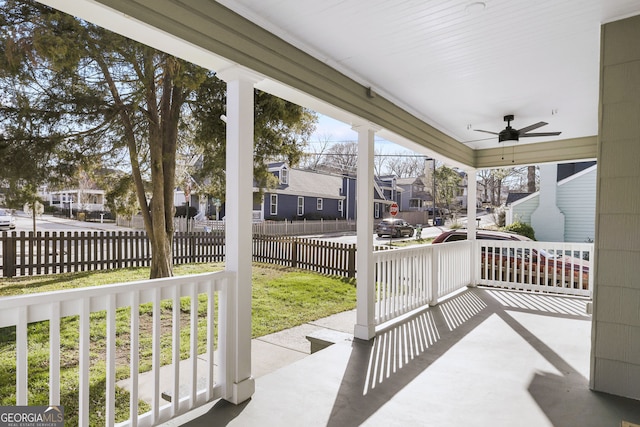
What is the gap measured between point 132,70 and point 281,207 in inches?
597

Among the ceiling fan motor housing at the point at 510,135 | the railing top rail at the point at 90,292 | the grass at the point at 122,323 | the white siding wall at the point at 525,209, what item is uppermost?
the ceiling fan motor housing at the point at 510,135

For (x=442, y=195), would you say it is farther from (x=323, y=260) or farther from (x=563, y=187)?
(x=323, y=260)

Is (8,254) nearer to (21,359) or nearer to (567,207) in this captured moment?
(21,359)

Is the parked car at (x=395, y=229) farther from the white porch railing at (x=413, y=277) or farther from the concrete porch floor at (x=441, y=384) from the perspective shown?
the concrete porch floor at (x=441, y=384)

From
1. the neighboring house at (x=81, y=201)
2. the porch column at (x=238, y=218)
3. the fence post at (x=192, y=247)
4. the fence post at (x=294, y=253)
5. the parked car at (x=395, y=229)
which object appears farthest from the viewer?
the parked car at (x=395, y=229)

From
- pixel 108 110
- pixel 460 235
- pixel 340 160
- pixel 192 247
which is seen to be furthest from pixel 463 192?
pixel 108 110

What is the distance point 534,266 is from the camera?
22.0ft

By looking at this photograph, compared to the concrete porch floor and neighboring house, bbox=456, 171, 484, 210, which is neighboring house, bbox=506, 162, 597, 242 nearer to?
the concrete porch floor

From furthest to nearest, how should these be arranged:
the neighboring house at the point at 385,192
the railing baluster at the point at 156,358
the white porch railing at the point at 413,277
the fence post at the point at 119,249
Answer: the neighboring house at the point at 385,192 → the fence post at the point at 119,249 → the white porch railing at the point at 413,277 → the railing baluster at the point at 156,358

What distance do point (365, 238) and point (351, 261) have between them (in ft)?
15.6

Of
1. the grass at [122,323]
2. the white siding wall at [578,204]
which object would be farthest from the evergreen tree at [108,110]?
the white siding wall at [578,204]

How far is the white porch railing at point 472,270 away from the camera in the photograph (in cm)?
464

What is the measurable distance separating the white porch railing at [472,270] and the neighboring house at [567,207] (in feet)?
19.6

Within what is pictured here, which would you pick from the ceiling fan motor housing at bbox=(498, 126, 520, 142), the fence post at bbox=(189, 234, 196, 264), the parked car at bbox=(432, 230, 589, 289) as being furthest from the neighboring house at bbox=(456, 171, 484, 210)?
the ceiling fan motor housing at bbox=(498, 126, 520, 142)
